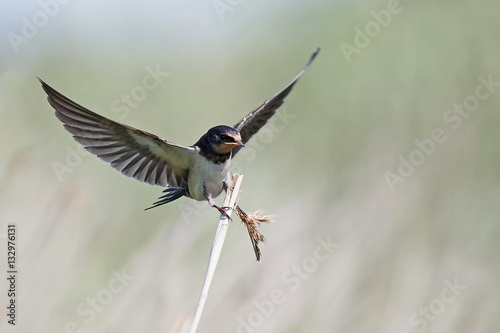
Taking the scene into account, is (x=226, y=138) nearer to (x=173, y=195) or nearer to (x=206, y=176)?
(x=206, y=176)

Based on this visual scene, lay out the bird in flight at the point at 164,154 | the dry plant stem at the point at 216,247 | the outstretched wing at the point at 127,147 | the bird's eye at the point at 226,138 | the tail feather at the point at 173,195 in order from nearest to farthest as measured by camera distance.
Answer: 1. the dry plant stem at the point at 216,247
2. the outstretched wing at the point at 127,147
3. the bird in flight at the point at 164,154
4. the bird's eye at the point at 226,138
5. the tail feather at the point at 173,195

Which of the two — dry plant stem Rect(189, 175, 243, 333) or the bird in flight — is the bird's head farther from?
dry plant stem Rect(189, 175, 243, 333)

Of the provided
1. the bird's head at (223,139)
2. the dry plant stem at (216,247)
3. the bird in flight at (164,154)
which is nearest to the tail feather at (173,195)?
the bird in flight at (164,154)

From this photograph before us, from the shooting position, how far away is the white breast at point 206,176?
3525 millimetres

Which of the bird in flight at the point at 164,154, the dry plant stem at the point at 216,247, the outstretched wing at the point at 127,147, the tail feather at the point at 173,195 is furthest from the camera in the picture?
the tail feather at the point at 173,195

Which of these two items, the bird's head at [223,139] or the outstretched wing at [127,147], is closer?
the outstretched wing at [127,147]

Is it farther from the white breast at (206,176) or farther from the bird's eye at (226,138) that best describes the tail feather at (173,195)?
the bird's eye at (226,138)

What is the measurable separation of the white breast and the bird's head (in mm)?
84

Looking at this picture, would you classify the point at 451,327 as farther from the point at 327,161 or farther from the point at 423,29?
the point at 423,29

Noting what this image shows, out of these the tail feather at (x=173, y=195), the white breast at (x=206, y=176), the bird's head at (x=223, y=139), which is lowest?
the tail feather at (x=173, y=195)

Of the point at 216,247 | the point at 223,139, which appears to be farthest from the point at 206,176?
the point at 216,247

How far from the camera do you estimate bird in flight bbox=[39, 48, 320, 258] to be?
325cm

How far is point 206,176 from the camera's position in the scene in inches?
139

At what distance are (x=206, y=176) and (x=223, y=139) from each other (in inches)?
8.6
